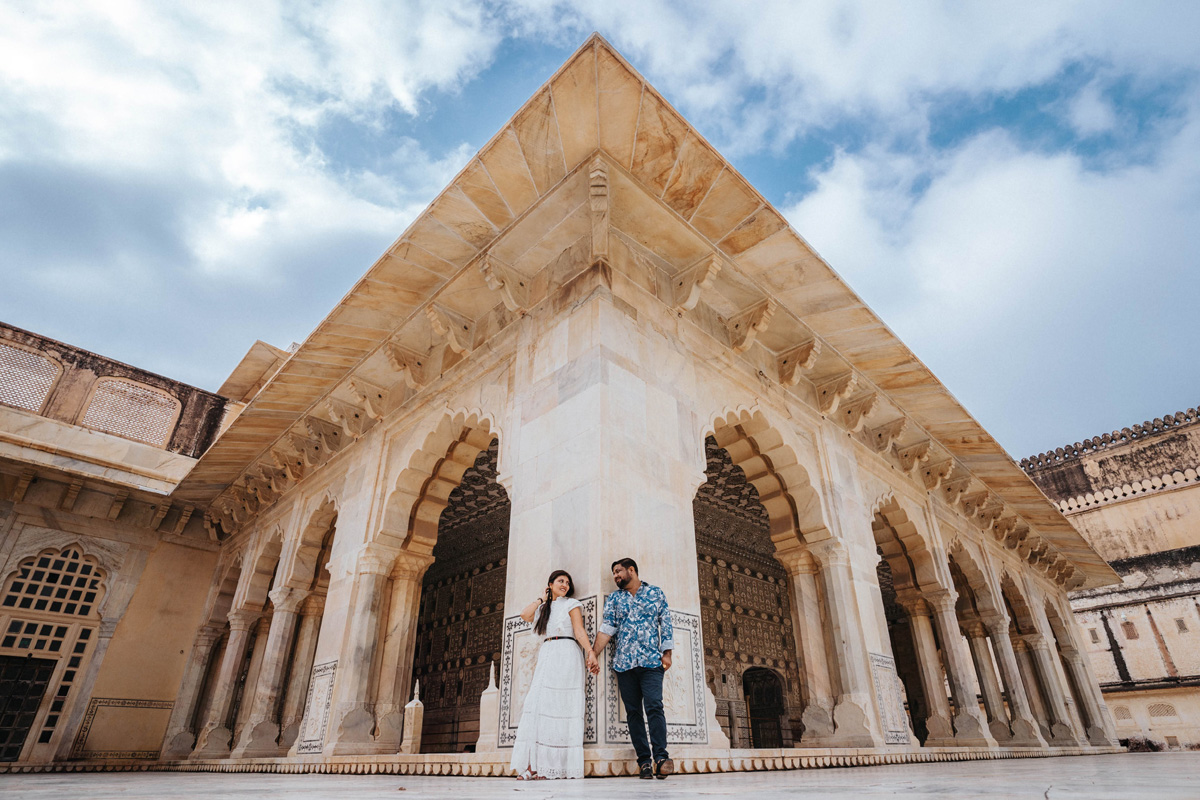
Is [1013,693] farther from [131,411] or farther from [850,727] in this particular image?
[131,411]

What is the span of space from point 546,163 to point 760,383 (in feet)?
10.5

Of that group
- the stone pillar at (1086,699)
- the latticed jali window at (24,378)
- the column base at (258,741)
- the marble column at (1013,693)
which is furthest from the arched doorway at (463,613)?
the stone pillar at (1086,699)

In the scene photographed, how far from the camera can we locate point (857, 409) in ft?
26.6

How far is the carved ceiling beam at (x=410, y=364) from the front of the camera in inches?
291

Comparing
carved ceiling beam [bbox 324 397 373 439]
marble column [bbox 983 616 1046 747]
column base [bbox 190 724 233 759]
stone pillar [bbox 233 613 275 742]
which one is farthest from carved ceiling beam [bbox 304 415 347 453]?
marble column [bbox 983 616 1046 747]

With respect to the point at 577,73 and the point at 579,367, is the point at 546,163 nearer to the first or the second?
the point at 577,73

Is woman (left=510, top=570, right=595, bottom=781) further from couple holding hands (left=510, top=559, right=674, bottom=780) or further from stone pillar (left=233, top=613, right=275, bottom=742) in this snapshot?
stone pillar (left=233, top=613, right=275, bottom=742)

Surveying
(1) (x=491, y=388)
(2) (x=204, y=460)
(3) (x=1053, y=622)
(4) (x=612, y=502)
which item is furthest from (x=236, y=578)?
(3) (x=1053, y=622)

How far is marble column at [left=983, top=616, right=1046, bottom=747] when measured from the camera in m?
9.10

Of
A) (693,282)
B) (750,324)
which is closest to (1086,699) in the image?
(750,324)

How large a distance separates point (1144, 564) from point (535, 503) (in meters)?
20.9

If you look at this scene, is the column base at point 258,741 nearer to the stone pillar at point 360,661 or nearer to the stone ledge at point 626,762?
the stone ledge at point 626,762

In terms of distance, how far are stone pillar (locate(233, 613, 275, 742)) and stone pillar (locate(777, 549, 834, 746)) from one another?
7.17 metres

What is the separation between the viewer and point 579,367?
5.25m
